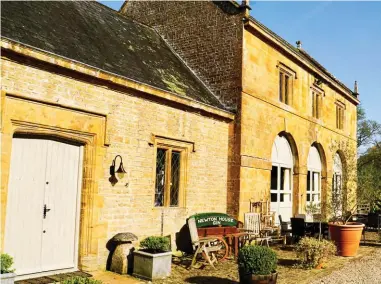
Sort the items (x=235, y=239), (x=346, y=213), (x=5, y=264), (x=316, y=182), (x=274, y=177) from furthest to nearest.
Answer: (x=316, y=182) → (x=274, y=177) → (x=346, y=213) → (x=235, y=239) → (x=5, y=264)

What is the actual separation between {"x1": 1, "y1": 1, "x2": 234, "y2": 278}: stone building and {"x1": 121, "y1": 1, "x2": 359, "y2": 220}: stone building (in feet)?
3.70

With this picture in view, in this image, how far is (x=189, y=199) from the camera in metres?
11.2

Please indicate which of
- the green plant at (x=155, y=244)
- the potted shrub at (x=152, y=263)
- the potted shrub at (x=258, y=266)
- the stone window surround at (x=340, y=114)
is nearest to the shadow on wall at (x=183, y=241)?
the green plant at (x=155, y=244)

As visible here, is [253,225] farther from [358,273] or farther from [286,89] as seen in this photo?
[286,89]

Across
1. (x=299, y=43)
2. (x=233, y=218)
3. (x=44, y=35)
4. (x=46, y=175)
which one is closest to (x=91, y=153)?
(x=46, y=175)

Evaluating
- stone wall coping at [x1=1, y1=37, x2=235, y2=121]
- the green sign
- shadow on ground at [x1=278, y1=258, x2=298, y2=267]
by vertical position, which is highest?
stone wall coping at [x1=1, y1=37, x2=235, y2=121]

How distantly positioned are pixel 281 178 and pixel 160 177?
671cm

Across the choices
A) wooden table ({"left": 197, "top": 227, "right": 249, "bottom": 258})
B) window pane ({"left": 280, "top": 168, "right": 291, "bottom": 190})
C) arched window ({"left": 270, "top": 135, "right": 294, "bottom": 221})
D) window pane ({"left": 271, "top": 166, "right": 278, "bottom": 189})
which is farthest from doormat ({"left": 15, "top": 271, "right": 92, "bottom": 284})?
window pane ({"left": 280, "top": 168, "right": 291, "bottom": 190})

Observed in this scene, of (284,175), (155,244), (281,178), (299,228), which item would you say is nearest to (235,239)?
(155,244)

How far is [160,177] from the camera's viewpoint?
10.6 metres

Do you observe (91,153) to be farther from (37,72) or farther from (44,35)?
(44,35)

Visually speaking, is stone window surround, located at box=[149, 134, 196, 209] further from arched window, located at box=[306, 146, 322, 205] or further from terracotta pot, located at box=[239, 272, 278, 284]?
arched window, located at box=[306, 146, 322, 205]

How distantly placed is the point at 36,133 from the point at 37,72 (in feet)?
3.65

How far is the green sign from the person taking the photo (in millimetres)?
10797
